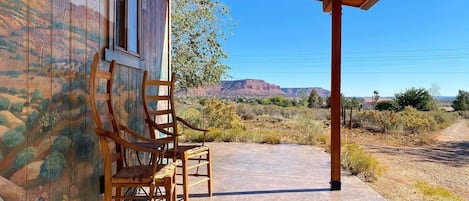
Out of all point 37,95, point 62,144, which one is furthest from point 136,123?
point 37,95

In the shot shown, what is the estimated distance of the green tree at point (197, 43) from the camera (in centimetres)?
1066

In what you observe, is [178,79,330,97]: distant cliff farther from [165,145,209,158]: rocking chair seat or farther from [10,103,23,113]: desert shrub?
[10,103,23,113]: desert shrub

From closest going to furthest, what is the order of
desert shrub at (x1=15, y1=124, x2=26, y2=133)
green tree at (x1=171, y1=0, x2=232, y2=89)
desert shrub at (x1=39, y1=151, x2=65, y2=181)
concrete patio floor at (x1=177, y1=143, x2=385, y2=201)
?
desert shrub at (x1=15, y1=124, x2=26, y2=133) → desert shrub at (x1=39, y1=151, x2=65, y2=181) → concrete patio floor at (x1=177, y1=143, x2=385, y2=201) → green tree at (x1=171, y1=0, x2=232, y2=89)

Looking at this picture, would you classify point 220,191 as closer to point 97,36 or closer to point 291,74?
point 97,36

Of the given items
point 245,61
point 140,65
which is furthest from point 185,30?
point 245,61

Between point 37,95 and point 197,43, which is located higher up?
point 197,43

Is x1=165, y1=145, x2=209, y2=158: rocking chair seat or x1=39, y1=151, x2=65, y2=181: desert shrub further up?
x1=39, y1=151, x2=65, y2=181: desert shrub

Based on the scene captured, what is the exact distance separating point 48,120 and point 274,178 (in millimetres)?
3036

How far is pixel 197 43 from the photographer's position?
11070mm

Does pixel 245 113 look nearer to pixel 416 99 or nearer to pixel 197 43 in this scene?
pixel 197 43

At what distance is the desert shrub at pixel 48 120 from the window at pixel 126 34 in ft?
2.75

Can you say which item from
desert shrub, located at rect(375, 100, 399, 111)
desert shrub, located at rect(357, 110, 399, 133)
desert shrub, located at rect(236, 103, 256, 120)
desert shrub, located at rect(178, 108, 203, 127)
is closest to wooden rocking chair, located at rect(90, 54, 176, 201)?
desert shrub, located at rect(178, 108, 203, 127)

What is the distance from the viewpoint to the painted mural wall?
151 cm

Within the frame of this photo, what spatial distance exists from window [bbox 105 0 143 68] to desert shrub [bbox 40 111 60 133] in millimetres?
839
